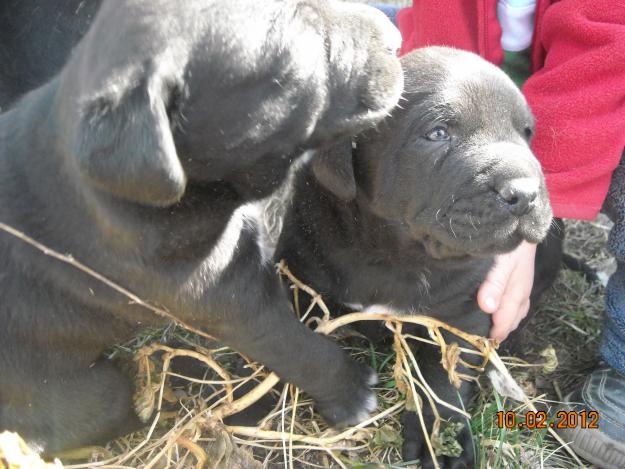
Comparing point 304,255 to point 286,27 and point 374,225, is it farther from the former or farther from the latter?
point 286,27

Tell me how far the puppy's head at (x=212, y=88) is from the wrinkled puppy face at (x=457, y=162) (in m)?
0.22

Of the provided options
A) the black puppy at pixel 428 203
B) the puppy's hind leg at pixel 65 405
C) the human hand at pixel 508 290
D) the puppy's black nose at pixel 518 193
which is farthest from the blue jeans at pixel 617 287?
the puppy's hind leg at pixel 65 405

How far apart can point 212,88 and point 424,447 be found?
5.18 ft

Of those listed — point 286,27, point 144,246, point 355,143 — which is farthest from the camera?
point 355,143

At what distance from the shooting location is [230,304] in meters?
2.20

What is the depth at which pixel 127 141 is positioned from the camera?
165cm

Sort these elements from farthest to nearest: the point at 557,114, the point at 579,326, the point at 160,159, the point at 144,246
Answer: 1. the point at 579,326
2. the point at 557,114
3. the point at 144,246
4. the point at 160,159

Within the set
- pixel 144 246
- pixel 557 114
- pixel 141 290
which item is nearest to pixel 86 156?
pixel 144 246

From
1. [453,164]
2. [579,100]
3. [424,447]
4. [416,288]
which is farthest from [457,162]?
[424,447]

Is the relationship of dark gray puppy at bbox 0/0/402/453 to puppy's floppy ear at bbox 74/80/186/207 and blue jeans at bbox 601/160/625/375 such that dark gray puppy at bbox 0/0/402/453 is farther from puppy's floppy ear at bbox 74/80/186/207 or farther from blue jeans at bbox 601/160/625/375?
blue jeans at bbox 601/160/625/375

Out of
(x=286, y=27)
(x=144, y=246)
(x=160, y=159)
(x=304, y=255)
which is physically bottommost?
(x=304, y=255)

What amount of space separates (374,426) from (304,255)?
2.31 ft

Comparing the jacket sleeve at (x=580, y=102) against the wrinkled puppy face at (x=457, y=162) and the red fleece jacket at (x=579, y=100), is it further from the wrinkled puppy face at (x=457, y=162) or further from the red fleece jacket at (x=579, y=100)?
the wrinkled puppy face at (x=457, y=162)

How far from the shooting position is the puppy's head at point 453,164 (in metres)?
2.12
